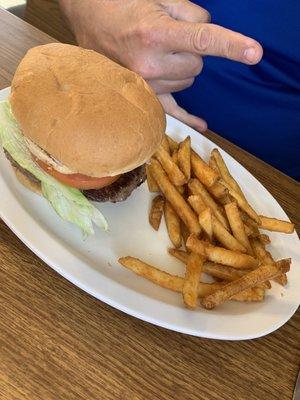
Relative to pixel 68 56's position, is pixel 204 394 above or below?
below

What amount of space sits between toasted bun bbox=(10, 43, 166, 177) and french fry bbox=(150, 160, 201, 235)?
123 millimetres

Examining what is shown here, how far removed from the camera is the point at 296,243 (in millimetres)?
1321

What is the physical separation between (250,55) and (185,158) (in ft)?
0.85

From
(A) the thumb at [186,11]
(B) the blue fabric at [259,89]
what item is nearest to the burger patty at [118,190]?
(A) the thumb at [186,11]

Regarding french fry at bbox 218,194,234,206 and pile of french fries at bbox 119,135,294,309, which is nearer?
pile of french fries at bbox 119,135,294,309

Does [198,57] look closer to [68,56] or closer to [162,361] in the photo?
[68,56]

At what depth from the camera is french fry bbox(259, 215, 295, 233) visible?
4.04 feet

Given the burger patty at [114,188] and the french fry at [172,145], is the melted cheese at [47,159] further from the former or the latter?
the french fry at [172,145]

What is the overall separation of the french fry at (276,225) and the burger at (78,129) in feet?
0.92

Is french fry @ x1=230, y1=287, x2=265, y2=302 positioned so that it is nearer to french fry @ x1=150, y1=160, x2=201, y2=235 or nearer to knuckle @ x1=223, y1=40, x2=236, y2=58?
french fry @ x1=150, y1=160, x2=201, y2=235

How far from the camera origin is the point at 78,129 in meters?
1.02

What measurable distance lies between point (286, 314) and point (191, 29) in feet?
→ 2.08

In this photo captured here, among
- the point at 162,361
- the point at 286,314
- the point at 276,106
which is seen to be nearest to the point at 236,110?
the point at 276,106

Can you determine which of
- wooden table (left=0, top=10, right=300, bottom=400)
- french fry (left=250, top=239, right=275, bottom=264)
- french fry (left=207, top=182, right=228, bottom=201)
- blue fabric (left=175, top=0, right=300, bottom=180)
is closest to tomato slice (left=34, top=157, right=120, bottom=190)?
wooden table (left=0, top=10, right=300, bottom=400)
